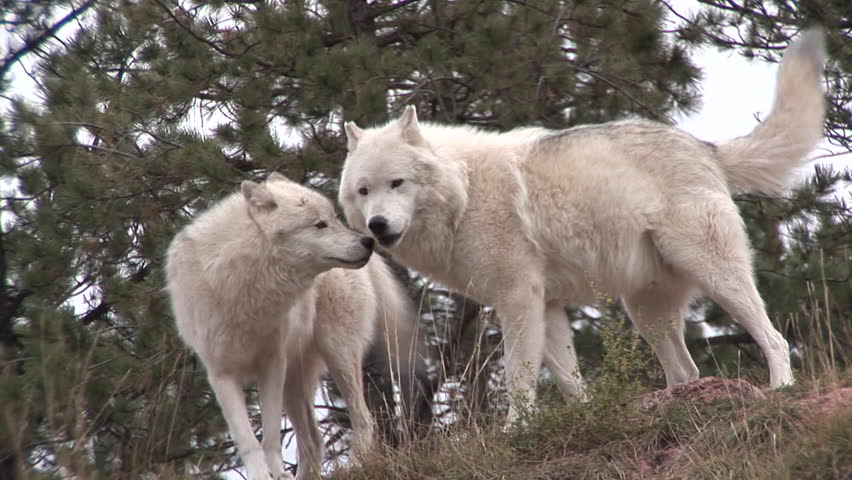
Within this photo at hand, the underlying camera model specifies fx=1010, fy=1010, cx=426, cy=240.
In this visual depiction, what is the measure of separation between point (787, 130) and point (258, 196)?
312 centimetres

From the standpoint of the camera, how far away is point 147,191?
7.47m

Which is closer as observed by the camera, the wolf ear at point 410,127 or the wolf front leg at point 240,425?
the wolf front leg at point 240,425

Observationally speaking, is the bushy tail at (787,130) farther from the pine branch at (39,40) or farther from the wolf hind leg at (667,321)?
the pine branch at (39,40)

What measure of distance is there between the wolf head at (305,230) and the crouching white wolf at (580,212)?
36 centimetres

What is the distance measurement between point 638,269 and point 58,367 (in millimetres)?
3613

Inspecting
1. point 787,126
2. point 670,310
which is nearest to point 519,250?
point 670,310

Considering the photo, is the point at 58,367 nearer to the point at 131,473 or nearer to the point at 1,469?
the point at 1,469

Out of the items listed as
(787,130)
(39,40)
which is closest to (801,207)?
(787,130)

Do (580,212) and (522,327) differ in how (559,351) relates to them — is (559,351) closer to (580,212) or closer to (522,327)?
(522,327)

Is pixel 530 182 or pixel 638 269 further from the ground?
pixel 530 182

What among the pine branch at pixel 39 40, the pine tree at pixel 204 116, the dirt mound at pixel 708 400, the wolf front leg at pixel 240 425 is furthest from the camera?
the pine branch at pixel 39 40

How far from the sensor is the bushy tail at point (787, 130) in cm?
598

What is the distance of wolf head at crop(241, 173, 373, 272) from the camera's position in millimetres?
5355

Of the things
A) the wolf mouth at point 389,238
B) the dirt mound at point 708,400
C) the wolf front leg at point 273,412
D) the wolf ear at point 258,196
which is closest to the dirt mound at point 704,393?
the dirt mound at point 708,400
